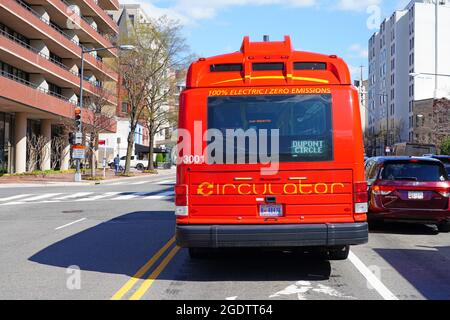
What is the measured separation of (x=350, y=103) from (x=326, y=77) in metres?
0.50

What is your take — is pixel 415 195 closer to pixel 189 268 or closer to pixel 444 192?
pixel 444 192

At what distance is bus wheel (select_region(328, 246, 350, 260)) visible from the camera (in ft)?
27.0

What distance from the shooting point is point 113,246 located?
10492 millimetres

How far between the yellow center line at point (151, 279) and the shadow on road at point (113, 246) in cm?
33

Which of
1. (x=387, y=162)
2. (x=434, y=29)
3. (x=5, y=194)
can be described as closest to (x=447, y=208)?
(x=387, y=162)

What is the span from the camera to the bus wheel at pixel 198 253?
8.26 meters

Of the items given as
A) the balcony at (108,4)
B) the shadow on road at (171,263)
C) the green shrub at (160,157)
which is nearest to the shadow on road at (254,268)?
the shadow on road at (171,263)

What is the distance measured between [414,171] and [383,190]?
0.82m

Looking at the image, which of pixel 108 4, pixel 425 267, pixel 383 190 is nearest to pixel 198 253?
pixel 425 267

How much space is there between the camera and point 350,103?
24.1ft

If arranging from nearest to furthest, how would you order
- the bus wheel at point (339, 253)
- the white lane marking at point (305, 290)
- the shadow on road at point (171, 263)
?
the white lane marking at point (305, 290) → the shadow on road at point (171, 263) → the bus wheel at point (339, 253)

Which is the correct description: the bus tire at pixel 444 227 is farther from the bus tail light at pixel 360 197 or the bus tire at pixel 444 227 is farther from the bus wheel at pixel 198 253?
the bus wheel at pixel 198 253

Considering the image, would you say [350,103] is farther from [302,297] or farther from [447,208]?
[447,208]

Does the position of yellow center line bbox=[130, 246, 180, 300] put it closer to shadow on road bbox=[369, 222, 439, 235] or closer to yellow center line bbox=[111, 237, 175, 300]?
yellow center line bbox=[111, 237, 175, 300]
